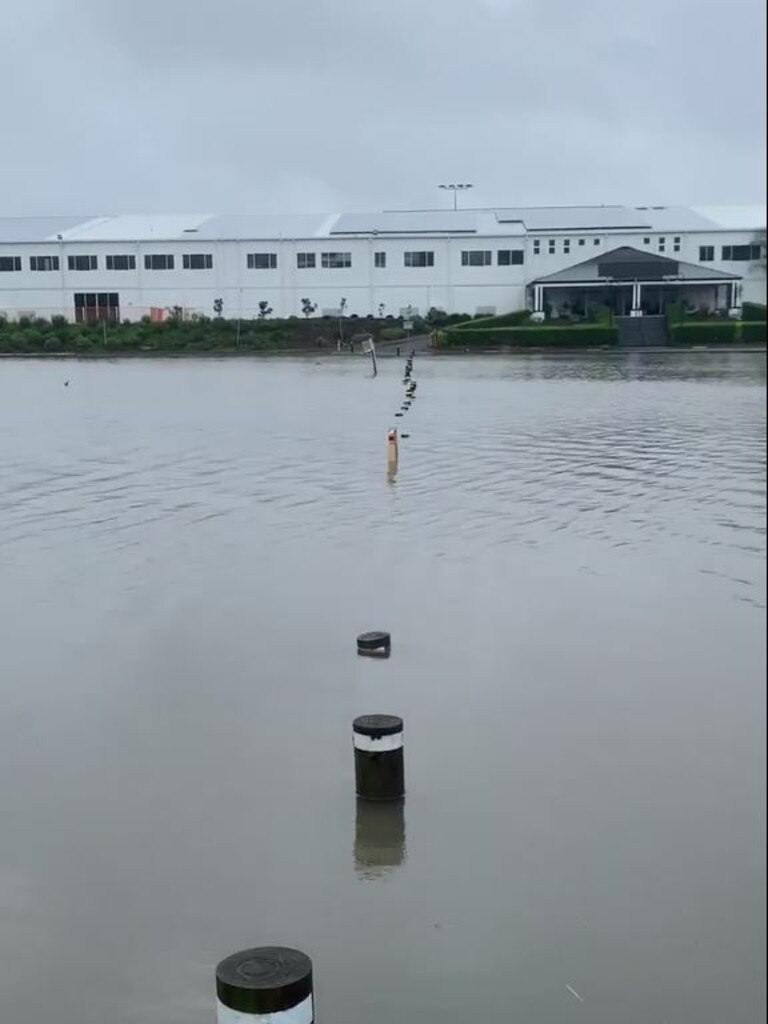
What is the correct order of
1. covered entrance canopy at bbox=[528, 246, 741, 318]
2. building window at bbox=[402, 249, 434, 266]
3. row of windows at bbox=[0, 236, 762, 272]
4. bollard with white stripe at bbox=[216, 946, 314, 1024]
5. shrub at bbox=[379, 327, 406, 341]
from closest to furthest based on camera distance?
bollard with white stripe at bbox=[216, 946, 314, 1024]
row of windows at bbox=[0, 236, 762, 272]
covered entrance canopy at bbox=[528, 246, 741, 318]
shrub at bbox=[379, 327, 406, 341]
building window at bbox=[402, 249, 434, 266]

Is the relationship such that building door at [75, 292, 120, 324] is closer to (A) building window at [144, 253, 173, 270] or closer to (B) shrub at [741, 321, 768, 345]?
(A) building window at [144, 253, 173, 270]

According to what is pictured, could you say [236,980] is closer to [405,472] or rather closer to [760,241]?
[760,241]

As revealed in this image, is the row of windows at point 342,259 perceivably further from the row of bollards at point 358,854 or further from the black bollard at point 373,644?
the row of bollards at point 358,854

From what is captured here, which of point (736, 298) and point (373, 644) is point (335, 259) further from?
point (736, 298)

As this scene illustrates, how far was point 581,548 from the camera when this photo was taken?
1048 centimetres

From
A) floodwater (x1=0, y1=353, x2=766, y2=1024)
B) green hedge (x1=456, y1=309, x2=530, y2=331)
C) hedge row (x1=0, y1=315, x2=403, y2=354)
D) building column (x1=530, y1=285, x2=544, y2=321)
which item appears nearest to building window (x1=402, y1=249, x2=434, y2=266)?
green hedge (x1=456, y1=309, x2=530, y2=331)

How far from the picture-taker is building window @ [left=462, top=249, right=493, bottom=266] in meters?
51.2

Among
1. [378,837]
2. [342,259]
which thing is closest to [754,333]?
[378,837]

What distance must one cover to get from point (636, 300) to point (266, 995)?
45326 millimetres

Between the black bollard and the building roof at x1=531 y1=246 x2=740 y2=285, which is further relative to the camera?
the building roof at x1=531 y1=246 x2=740 y2=285

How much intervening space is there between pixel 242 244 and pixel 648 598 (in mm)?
28432

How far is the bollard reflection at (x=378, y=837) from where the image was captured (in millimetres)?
4652

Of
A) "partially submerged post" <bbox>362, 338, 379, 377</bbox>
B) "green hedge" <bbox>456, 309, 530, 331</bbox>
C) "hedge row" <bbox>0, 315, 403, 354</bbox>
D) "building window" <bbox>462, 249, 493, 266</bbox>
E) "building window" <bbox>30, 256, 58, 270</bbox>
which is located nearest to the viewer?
"building window" <bbox>30, 256, 58, 270</bbox>

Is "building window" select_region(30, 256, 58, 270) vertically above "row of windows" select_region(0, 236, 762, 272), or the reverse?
"row of windows" select_region(0, 236, 762, 272)
